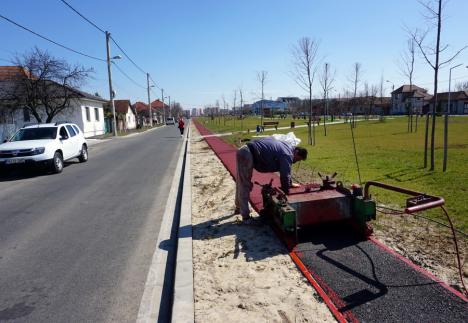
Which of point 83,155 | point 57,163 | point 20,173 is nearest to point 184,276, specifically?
point 57,163

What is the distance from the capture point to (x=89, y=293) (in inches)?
153

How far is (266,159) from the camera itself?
209 inches

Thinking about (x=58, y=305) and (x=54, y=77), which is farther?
(x=54, y=77)

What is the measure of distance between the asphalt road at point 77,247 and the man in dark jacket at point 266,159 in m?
1.67

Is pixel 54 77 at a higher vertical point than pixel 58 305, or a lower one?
higher

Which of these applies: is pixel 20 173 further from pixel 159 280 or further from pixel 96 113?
pixel 96 113

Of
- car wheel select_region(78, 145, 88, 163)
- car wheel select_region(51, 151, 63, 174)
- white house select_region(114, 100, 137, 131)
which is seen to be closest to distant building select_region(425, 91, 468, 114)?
white house select_region(114, 100, 137, 131)

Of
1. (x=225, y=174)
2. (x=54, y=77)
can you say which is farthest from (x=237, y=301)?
(x=54, y=77)

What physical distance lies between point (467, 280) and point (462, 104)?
9625 centimetres

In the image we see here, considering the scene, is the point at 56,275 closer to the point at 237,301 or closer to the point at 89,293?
the point at 89,293

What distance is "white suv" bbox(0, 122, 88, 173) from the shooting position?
11469 millimetres

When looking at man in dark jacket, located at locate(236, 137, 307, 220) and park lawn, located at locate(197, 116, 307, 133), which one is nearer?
man in dark jacket, located at locate(236, 137, 307, 220)

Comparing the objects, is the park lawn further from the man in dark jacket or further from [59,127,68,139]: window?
the man in dark jacket

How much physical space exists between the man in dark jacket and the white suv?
8748mm
